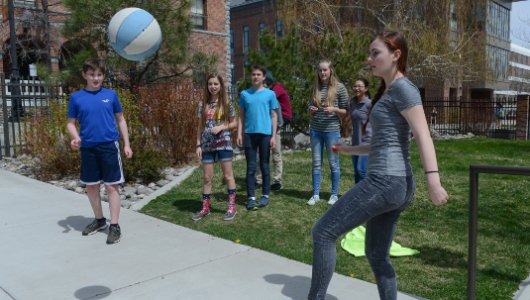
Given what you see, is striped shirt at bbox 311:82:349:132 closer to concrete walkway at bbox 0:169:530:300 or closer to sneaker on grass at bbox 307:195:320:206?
sneaker on grass at bbox 307:195:320:206

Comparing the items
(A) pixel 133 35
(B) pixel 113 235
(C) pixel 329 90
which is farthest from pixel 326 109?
(B) pixel 113 235

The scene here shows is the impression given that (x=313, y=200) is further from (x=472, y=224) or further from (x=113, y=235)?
(x=472, y=224)

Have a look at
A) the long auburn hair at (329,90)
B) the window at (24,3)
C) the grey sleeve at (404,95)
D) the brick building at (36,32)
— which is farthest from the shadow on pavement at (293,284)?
the window at (24,3)

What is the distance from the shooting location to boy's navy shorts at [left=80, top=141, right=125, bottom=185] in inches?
190

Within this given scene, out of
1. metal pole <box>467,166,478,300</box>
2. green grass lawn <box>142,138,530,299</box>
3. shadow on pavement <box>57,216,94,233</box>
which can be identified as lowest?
green grass lawn <box>142,138,530,299</box>

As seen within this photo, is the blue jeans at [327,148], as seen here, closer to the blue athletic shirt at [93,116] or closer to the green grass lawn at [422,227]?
the green grass lawn at [422,227]

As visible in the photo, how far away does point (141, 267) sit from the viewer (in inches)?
163

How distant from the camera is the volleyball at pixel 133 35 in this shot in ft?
20.0

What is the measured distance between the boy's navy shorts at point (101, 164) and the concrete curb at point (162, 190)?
1.59 metres

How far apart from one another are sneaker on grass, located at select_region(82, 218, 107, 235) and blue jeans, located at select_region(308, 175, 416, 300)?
3.04 meters

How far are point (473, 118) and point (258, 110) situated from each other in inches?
695

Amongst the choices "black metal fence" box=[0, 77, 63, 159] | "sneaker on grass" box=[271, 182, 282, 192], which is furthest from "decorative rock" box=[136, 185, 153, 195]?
"black metal fence" box=[0, 77, 63, 159]

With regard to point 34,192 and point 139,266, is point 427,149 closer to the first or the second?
point 139,266

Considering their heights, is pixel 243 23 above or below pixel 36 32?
above
